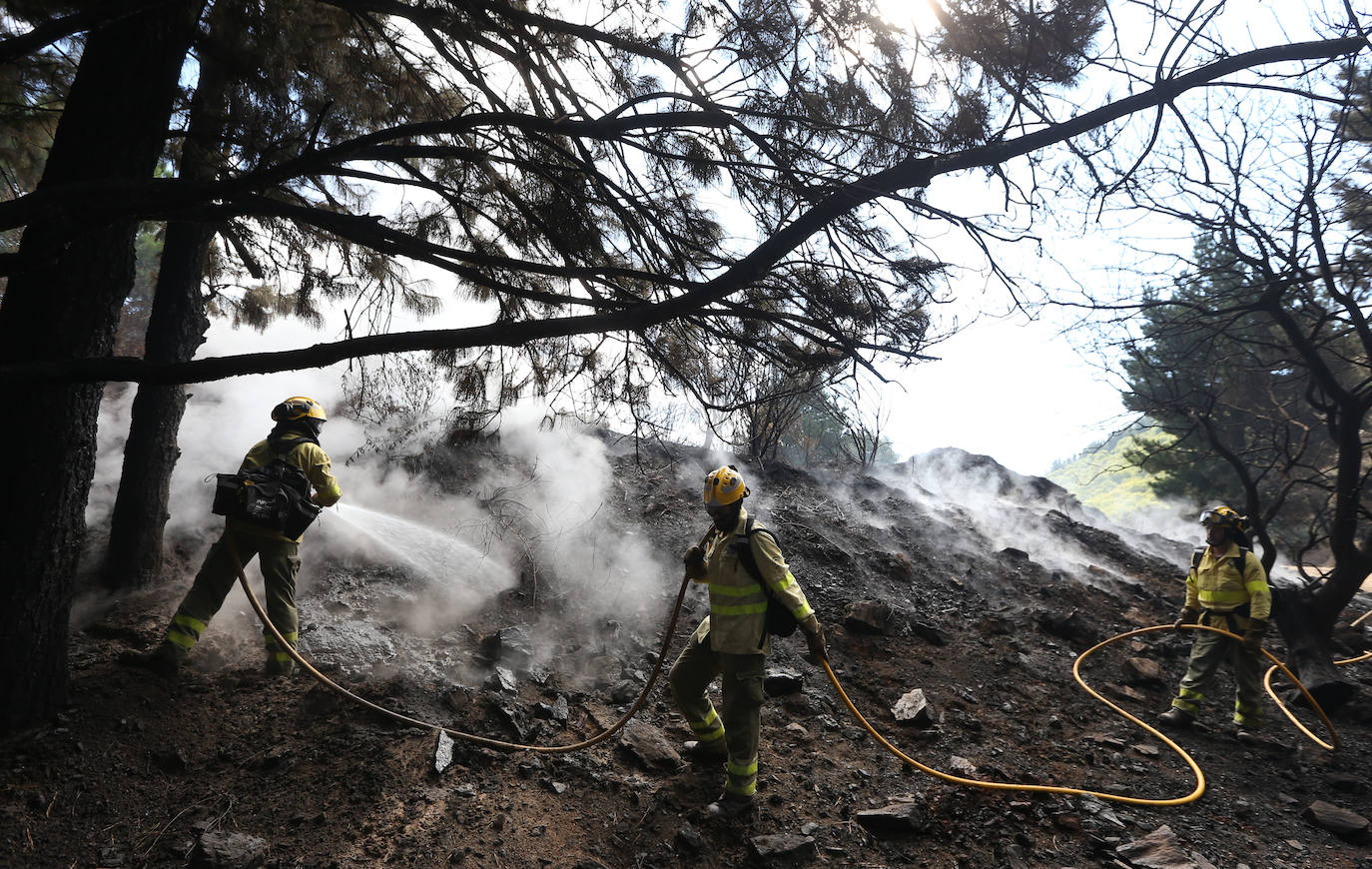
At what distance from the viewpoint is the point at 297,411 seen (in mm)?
4785

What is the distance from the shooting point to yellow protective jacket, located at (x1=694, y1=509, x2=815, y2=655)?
3709 mm

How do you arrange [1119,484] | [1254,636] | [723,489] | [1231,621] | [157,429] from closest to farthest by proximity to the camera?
[723,489], [157,429], [1254,636], [1231,621], [1119,484]

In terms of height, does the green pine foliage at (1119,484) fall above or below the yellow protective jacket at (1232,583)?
above

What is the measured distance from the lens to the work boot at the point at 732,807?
355 centimetres

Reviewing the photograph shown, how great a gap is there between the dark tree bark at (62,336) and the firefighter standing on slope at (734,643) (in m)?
3.30

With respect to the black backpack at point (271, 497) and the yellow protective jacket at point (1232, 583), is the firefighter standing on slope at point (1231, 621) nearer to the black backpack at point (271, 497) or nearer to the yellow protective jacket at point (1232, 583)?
the yellow protective jacket at point (1232, 583)

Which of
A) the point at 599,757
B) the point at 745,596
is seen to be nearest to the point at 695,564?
the point at 745,596

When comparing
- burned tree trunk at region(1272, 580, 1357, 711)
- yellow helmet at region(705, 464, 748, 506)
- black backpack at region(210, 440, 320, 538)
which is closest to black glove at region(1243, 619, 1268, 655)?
burned tree trunk at region(1272, 580, 1357, 711)

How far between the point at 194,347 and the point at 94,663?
2.48 metres

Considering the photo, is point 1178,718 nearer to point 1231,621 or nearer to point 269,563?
point 1231,621

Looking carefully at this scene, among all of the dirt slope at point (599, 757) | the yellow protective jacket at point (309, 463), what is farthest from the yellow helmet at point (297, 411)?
the dirt slope at point (599, 757)

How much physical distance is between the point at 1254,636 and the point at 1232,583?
1.49 ft

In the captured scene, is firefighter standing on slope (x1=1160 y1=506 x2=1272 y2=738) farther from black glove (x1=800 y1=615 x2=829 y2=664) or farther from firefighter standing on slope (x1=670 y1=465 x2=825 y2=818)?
firefighter standing on slope (x1=670 y1=465 x2=825 y2=818)

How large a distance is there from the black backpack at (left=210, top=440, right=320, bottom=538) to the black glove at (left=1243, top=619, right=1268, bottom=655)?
745cm
